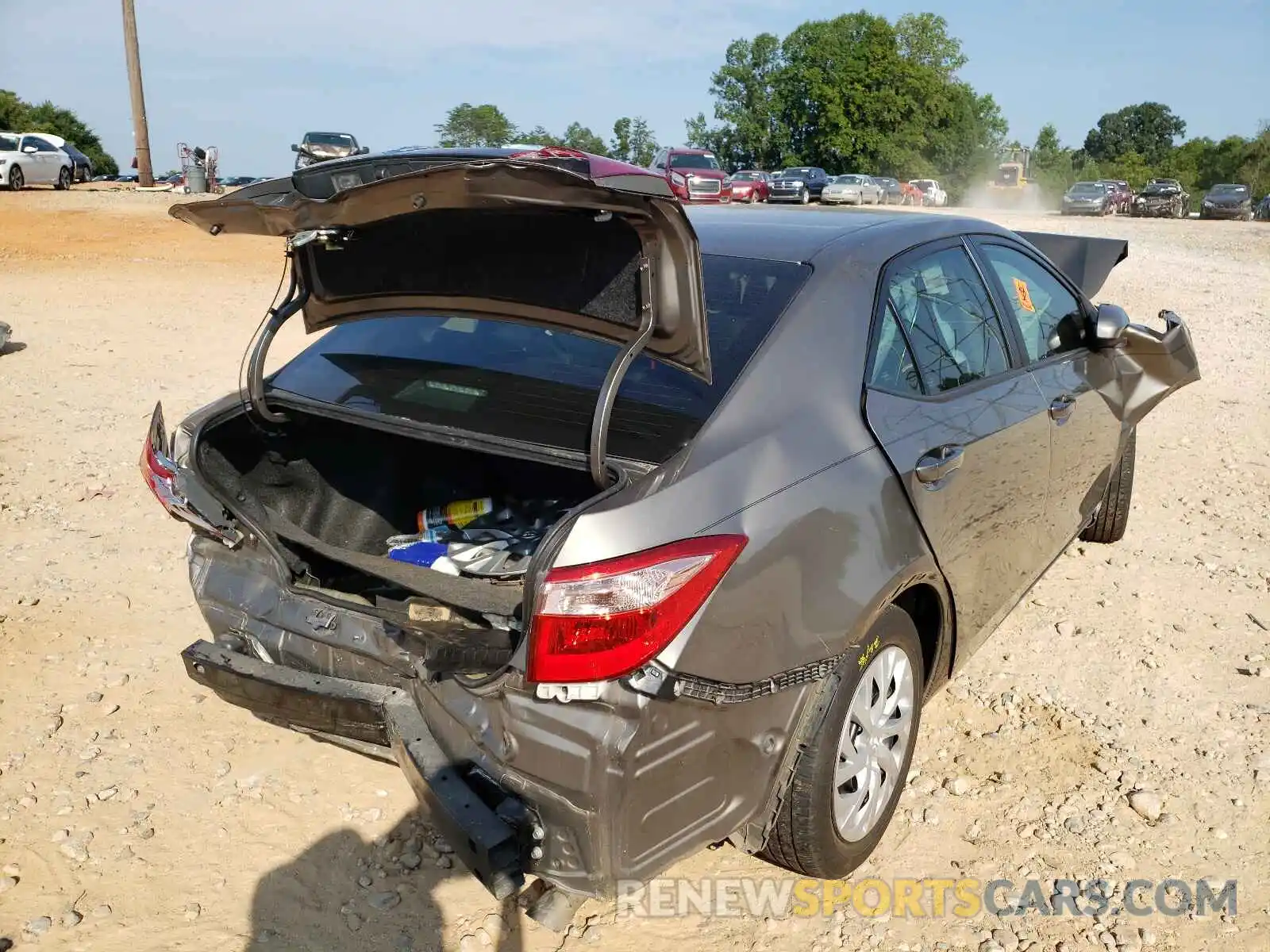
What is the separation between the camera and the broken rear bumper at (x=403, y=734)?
7.15ft

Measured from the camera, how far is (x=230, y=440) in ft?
10.7

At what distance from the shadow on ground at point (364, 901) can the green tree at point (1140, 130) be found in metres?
128

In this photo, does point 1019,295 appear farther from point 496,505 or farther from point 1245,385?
point 1245,385

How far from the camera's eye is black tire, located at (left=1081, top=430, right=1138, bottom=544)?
4.87 meters

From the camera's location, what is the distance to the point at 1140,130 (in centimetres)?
11950

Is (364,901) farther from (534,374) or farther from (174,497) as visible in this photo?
(534,374)

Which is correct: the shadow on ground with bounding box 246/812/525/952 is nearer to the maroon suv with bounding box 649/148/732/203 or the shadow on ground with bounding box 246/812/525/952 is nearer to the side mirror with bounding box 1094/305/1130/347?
the side mirror with bounding box 1094/305/1130/347

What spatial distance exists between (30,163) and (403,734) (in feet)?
94.0

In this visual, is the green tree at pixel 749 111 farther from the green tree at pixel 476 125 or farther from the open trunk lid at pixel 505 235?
the open trunk lid at pixel 505 235

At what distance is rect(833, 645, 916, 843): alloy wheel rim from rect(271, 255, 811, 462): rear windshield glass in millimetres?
866

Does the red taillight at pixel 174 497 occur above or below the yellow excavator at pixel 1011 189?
below

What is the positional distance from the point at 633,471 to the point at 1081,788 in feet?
6.42

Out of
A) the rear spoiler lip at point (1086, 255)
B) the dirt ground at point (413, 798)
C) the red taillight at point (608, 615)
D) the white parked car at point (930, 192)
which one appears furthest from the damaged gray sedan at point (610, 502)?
the white parked car at point (930, 192)

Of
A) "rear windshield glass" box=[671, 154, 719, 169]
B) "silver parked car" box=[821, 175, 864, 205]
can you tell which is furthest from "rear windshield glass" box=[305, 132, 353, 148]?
"silver parked car" box=[821, 175, 864, 205]
